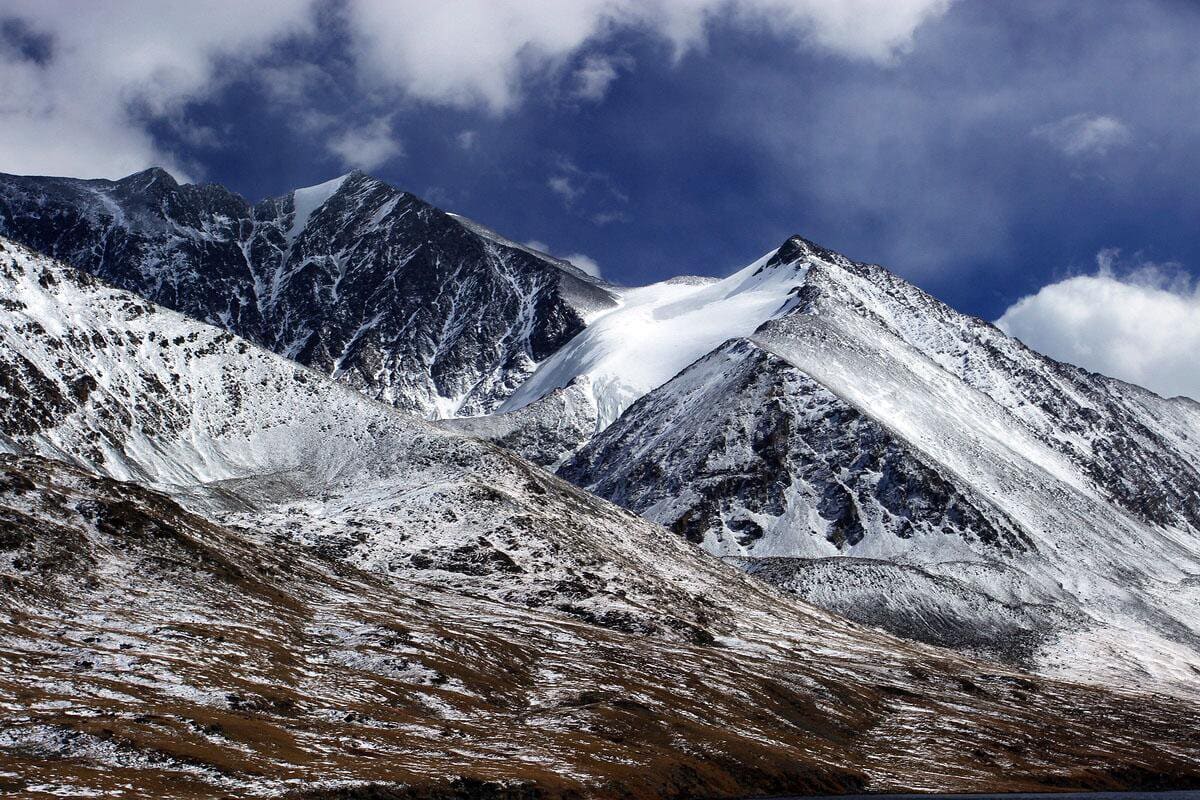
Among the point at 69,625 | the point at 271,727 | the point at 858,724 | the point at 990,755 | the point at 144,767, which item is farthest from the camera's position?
the point at 858,724

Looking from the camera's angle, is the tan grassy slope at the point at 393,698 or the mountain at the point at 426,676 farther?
the mountain at the point at 426,676

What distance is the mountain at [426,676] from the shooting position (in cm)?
8138

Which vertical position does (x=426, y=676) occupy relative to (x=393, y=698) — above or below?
above

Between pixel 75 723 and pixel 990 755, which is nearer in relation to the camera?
pixel 75 723

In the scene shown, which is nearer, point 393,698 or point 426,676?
point 393,698

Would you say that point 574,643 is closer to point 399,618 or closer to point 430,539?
point 399,618

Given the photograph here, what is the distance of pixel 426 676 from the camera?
11394 centimetres

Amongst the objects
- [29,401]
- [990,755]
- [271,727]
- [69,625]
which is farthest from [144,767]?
[29,401]

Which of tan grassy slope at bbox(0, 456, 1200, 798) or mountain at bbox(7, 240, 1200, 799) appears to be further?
mountain at bbox(7, 240, 1200, 799)

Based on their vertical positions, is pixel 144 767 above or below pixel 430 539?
below

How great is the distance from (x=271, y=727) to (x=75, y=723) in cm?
1438

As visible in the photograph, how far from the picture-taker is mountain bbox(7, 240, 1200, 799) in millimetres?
81375

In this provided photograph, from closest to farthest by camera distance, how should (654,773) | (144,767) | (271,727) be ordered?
(144,767) < (271,727) < (654,773)

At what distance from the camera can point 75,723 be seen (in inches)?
3019
